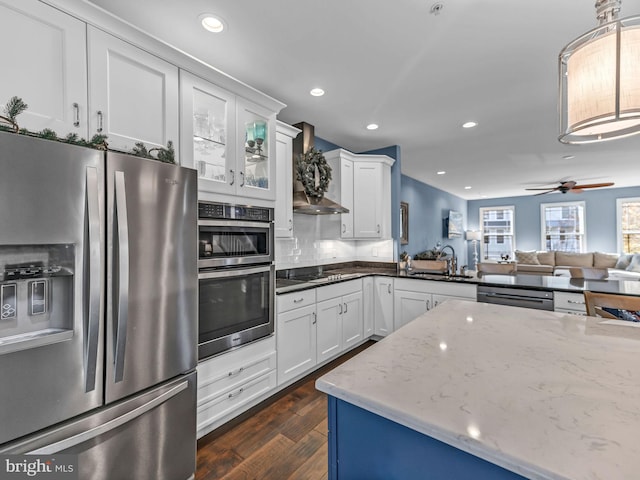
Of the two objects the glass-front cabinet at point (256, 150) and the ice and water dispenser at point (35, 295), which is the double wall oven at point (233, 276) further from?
the ice and water dispenser at point (35, 295)

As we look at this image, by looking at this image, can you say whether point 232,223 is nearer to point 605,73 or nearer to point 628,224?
point 605,73

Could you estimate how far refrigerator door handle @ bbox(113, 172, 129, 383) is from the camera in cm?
129

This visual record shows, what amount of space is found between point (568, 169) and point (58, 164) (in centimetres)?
743

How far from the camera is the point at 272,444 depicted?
1896 millimetres

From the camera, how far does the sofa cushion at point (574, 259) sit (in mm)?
7410

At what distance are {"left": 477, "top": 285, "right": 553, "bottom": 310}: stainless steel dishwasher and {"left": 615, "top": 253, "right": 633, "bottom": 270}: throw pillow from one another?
633cm

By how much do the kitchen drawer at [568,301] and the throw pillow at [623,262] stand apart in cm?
624

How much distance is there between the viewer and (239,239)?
2096 mm

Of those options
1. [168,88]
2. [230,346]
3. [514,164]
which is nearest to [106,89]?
[168,88]

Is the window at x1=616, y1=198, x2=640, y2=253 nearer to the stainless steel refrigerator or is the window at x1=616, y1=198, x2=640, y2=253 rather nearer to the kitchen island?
the kitchen island

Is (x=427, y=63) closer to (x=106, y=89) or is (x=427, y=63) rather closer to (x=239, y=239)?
(x=239, y=239)

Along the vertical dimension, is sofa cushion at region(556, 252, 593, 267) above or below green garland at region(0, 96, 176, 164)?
below

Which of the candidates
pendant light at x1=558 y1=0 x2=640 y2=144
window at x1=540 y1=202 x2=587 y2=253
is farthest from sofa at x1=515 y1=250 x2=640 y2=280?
pendant light at x1=558 y1=0 x2=640 y2=144

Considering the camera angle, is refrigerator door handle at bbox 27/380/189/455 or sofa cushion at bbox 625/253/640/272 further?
sofa cushion at bbox 625/253/640/272
